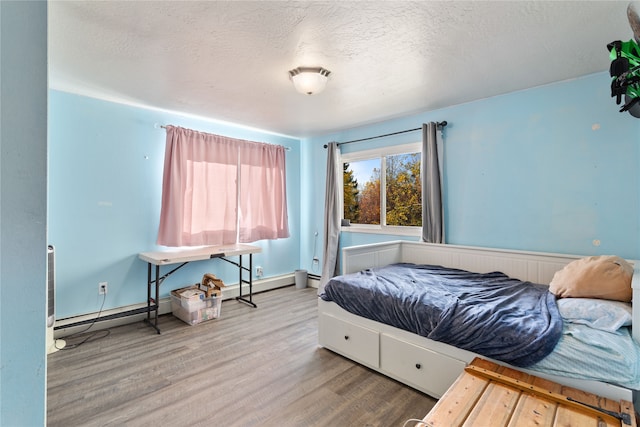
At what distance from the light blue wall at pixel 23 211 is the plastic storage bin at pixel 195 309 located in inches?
86.4

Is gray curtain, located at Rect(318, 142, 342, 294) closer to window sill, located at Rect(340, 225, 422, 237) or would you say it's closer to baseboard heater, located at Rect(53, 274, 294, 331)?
window sill, located at Rect(340, 225, 422, 237)

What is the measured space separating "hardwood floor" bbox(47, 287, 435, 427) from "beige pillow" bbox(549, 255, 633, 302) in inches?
47.8

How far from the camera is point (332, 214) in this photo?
429cm

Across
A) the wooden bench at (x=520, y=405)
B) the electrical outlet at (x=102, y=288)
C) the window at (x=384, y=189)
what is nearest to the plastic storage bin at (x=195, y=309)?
the electrical outlet at (x=102, y=288)

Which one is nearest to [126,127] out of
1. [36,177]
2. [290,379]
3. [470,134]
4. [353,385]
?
[36,177]

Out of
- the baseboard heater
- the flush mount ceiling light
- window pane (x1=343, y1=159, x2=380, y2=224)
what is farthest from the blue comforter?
the baseboard heater

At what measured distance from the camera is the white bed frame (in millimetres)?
1855

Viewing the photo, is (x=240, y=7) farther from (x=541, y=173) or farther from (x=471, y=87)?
(x=541, y=173)

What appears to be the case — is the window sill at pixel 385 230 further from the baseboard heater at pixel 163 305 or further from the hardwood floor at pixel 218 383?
the hardwood floor at pixel 218 383

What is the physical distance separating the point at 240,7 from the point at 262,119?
211cm

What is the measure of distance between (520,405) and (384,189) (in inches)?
113

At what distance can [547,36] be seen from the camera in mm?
1904

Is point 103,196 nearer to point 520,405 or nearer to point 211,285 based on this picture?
point 211,285

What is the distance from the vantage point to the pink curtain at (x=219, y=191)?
11.1 ft
